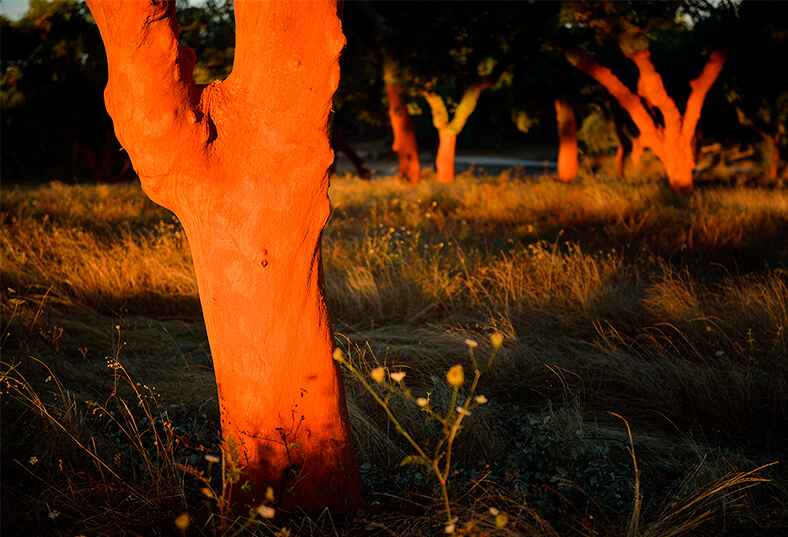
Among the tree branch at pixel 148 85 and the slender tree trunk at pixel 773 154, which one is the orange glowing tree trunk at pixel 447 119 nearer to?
the slender tree trunk at pixel 773 154

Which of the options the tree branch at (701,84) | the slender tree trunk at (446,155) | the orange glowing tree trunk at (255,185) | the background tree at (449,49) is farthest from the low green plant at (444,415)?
the slender tree trunk at (446,155)

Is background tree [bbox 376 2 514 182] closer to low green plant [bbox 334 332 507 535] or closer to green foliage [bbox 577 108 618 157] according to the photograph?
low green plant [bbox 334 332 507 535]

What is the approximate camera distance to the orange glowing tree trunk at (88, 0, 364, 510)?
1.90 metres

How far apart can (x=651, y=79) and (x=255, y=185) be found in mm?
10557

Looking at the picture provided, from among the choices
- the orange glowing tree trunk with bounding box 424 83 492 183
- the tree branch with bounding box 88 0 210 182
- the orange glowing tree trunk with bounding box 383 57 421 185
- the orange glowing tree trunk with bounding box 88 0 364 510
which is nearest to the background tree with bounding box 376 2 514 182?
the orange glowing tree trunk with bounding box 424 83 492 183

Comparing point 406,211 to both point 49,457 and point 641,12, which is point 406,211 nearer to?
point 641,12

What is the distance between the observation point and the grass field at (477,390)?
91.0 inches

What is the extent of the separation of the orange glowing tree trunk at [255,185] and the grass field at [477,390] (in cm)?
33

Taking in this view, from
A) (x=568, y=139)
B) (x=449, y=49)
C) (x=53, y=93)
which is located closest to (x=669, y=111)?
(x=449, y=49)

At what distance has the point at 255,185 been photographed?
1989 millimetres

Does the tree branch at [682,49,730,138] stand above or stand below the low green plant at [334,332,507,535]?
above

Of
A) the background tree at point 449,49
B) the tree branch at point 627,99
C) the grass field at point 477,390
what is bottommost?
the grass field at point 477,390

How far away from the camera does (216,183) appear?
1.98 m

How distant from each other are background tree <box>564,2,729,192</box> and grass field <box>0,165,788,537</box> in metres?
3.82
